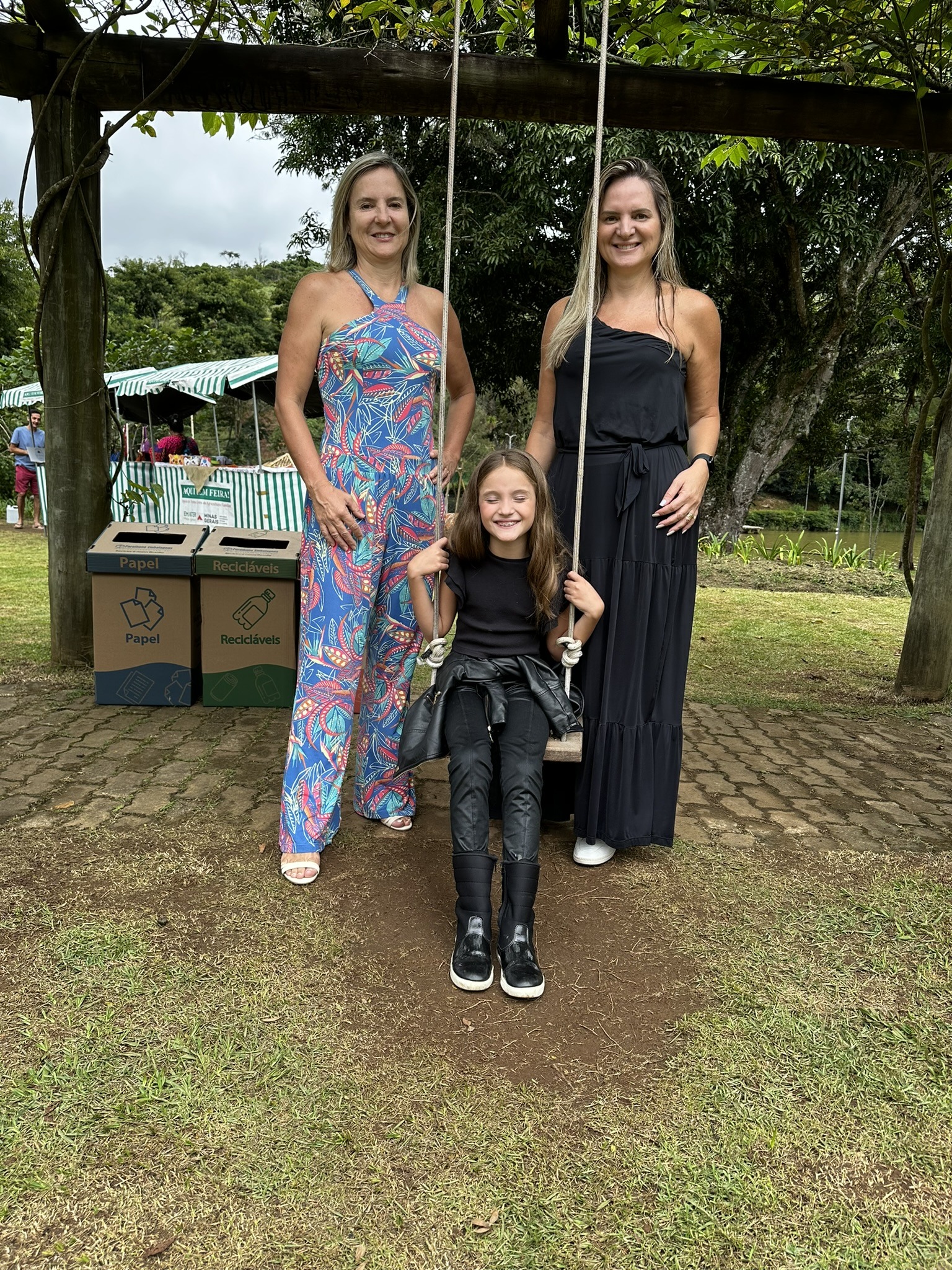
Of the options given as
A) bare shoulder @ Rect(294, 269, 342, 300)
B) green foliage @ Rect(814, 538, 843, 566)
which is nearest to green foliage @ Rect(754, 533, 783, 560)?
green foliage @ Rect(814, 538, 843, 566)

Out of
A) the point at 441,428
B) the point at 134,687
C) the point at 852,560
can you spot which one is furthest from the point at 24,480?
the point at 441,428

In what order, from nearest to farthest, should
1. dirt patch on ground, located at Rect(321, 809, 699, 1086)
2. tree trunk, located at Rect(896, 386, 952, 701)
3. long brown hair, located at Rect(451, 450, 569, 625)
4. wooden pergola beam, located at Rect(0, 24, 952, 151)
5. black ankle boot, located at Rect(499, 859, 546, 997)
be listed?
dirt patch on ground, located at Rect(321, 809, 699, 1086) < black ankle boot, located at Rect(499, 859, 546, 997) < long brown hair, located at Rect(451, 450, 569, 625) < wooden pergola beam, located at Rect(0, 24, 952, 151) < tree trunk, located at Rect(896, 386, 952, 701)

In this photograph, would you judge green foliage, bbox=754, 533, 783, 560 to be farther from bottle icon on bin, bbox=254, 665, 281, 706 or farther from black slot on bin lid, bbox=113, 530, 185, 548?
black slot on bin lid, bbox=113, 530, 185, 548

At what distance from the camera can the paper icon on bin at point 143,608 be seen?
427 centimetres

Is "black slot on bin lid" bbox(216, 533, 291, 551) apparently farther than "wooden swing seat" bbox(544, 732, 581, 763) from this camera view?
Yes

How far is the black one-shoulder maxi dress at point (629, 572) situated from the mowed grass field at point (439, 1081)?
0.28m

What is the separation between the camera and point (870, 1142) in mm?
1722

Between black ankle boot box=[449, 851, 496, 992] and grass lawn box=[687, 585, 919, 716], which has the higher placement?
black ankle boot box=[449, 851, 496, 992]

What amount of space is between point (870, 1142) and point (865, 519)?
30.9 meters

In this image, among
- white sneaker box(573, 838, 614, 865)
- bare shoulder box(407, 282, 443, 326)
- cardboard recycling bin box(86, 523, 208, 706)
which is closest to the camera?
bare shoulder box(407, 282, 443, 326)

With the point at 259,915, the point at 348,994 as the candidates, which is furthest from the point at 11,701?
the point at 348,994

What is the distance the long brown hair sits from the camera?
2541mm

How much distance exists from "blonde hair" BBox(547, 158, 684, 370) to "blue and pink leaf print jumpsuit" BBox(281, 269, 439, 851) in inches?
15.4

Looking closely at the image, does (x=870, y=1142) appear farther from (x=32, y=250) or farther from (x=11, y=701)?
(x=32, y=250)
